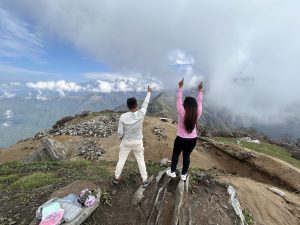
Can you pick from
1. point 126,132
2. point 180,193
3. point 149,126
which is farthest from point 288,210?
point 149,126

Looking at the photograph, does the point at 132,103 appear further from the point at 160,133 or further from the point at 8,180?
the point at 160,133

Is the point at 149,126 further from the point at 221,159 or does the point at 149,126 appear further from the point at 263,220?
the point at 263,220

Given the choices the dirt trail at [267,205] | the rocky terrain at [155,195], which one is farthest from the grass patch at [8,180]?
the dirt trail at [267,205]

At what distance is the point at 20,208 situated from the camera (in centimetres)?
1139

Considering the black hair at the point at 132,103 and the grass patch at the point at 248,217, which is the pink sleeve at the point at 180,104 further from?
the grass patch at the point at 248,217

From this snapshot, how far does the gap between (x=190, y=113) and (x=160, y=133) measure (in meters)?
22.2

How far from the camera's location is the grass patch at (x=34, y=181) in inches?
529

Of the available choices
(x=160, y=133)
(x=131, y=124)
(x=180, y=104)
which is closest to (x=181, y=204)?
(x=131, y=124)

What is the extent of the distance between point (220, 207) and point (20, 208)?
7.81 m

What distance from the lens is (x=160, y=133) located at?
32.7m

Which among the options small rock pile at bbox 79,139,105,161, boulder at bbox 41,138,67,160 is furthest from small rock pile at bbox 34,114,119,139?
boulder at bbox 41,138,67,160

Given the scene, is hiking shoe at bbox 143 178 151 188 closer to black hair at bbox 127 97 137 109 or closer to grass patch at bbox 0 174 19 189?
black hair at bbox 127 97 137 109

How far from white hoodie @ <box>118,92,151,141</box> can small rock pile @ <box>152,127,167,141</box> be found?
2010 centimetres

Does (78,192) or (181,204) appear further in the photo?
(78,192)
